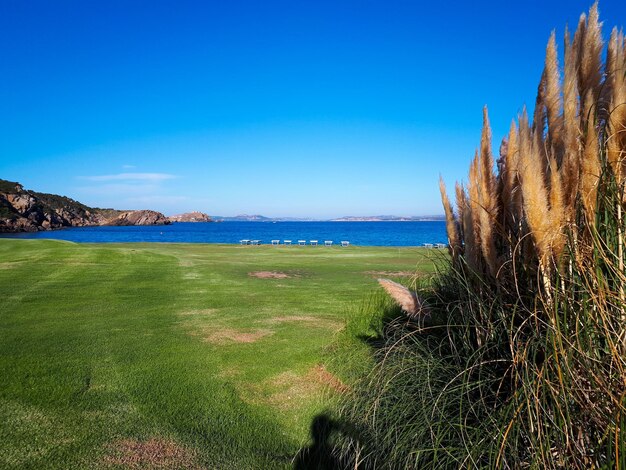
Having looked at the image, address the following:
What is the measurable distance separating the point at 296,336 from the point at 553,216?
16.3 ft

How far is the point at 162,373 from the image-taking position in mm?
5035

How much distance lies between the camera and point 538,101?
2.99m

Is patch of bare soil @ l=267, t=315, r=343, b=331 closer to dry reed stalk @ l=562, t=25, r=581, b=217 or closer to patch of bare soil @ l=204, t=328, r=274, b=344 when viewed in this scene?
patch of bare soil @ l=204, t=328, r=274, b=344

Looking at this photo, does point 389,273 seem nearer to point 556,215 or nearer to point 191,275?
point 191,275

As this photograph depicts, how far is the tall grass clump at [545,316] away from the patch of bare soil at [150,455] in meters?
1.30

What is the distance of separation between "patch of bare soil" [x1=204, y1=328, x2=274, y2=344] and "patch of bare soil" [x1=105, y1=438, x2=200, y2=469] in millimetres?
2849

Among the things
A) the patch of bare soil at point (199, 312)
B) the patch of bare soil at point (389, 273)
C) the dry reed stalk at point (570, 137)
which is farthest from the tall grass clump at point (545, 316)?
the patch of bare soil at point (389, 273)

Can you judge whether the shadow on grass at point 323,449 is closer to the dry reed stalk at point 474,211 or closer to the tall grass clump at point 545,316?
the tall grass clump at point 545,316

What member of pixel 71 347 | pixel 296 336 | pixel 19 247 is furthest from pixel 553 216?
pixel 19 247

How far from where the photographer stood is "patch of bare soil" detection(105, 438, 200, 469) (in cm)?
326

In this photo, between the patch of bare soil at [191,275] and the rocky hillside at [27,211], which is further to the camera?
the rocky hillside at [27,211]

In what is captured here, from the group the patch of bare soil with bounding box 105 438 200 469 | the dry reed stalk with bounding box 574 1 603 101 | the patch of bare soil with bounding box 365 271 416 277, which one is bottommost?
the patch of bare soil with bounding box 365 271 416 277

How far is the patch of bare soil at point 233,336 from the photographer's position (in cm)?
645

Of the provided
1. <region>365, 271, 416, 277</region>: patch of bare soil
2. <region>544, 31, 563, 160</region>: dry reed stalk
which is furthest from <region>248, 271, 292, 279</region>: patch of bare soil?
<region>544, 31, 563, 160</region>: dry reed stalk
